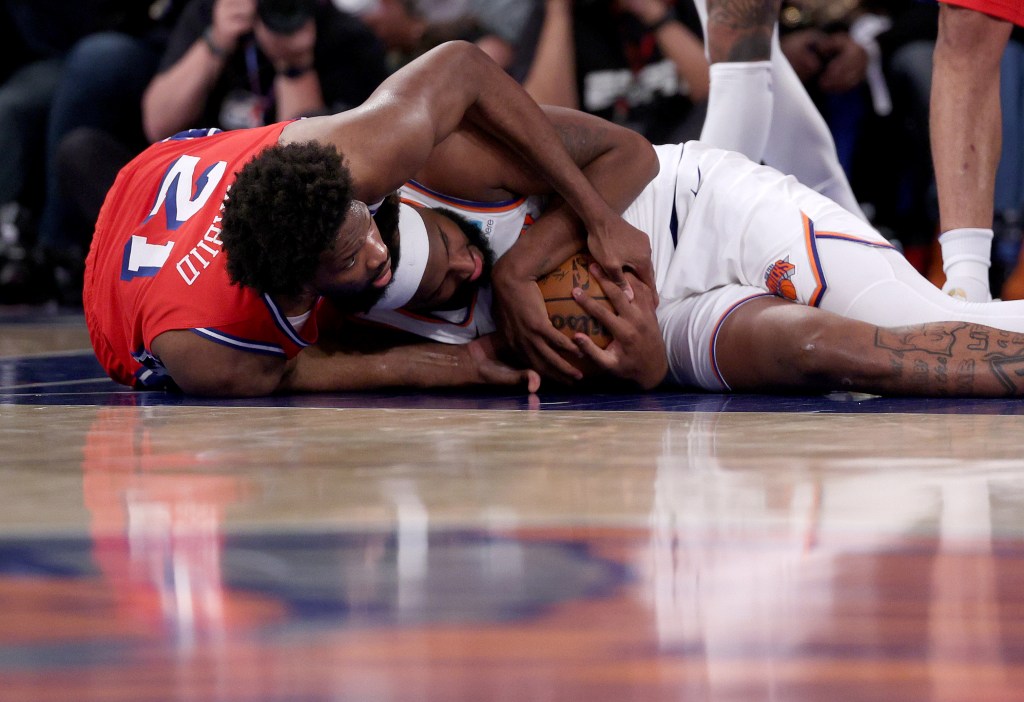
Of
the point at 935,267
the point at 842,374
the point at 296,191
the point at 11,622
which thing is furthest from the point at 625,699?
the point at 935,267

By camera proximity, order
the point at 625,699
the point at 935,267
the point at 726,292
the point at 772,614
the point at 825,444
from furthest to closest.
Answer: the point at 935,267, the point at 726,292, the point at 825,444, the point at 772,614, the point at 625,699

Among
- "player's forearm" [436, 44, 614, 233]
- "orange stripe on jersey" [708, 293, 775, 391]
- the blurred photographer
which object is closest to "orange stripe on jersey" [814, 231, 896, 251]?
"orange stripe on jersey" [708, 293, 775, 391]

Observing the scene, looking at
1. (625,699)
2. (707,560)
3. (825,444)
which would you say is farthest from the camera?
(825,444)

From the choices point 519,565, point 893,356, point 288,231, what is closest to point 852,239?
point 893,356

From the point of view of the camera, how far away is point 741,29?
9.14ft

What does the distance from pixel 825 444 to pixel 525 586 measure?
2.19 ft

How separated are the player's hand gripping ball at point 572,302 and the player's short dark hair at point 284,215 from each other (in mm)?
499

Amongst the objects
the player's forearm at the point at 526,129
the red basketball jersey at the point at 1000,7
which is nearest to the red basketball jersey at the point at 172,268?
the player's forearm at the point at 526,129

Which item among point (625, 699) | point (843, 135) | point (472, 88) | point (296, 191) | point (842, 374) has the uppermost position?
point (843, 135)

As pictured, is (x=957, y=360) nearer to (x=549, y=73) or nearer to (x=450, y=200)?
(x=450, y=200)

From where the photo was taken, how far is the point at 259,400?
6.63 ft

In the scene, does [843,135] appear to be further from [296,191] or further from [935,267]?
[296,191]

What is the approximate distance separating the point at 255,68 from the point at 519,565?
13.1ft

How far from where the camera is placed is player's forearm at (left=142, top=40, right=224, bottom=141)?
446 cm
